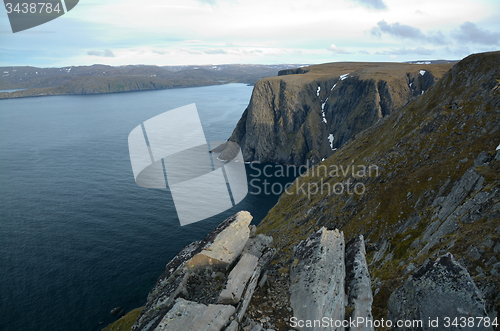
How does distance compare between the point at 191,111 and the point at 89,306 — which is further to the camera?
the point at 89,306

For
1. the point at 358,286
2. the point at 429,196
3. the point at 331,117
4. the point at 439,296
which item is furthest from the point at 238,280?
the point at 331,117

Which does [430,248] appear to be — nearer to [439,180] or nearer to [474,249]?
[474,249]

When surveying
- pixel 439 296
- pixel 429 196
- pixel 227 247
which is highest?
pixel 439 296

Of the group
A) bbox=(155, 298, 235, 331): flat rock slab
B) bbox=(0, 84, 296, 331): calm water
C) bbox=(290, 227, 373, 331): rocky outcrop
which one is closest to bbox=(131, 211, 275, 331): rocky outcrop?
bbox=(155, 298, 235, 331): flat rock slab

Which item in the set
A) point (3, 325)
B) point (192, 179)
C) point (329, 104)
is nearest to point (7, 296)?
point (3, 325)

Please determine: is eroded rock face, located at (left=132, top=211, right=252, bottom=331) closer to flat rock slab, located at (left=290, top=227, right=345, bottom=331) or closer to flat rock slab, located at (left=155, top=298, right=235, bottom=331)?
flat rock slab, located at (left=155, top=298, right=235, bottom=331)

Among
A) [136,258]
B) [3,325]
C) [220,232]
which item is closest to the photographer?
[220,232]

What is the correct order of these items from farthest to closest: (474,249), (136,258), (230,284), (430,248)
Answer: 1. (136,258)
2. (430,248)
3. (230,284)
4. (474,249)

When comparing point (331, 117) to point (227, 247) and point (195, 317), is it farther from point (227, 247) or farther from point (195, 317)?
point (195, 317)
